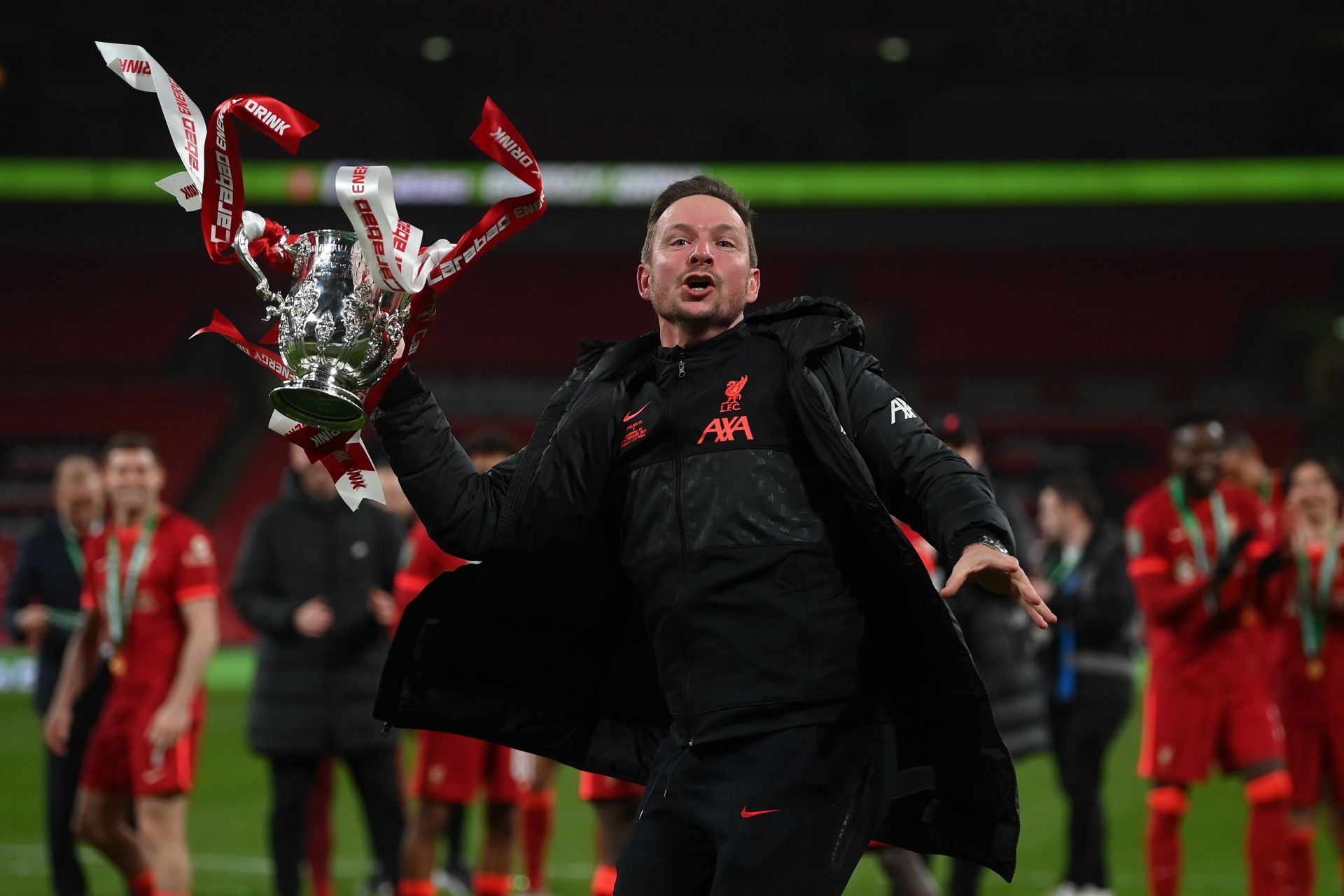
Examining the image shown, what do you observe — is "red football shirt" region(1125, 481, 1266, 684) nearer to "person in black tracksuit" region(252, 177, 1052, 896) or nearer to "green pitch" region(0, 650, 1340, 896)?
"green pitch" region(0, 650, 1340, 896)

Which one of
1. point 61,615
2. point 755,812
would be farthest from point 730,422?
point 61,615

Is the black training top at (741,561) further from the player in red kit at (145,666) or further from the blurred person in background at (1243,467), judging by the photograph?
the blurred person in background at (1243,467)

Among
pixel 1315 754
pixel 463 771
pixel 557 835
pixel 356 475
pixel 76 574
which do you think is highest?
pixel 356 475

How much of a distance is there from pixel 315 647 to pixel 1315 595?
4510 millimetres

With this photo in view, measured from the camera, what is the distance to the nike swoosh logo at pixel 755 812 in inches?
113

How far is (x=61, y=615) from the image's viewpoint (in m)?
7.66

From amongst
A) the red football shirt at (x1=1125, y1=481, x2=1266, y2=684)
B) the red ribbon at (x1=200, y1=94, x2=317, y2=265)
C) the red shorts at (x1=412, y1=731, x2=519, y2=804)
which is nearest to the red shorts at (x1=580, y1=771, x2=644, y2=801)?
the red shorts at (x1=412, y1=731, x2=519, y2=804)

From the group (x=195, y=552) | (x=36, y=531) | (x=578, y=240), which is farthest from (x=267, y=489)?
(x=195, y=552)

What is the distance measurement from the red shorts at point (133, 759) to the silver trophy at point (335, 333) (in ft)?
12.0

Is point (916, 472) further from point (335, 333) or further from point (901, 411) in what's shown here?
point (335, 333)

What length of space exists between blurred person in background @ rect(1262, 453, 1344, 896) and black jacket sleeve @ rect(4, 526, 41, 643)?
19.7 feet

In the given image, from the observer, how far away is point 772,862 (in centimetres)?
284

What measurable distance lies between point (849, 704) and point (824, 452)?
0.49 metres

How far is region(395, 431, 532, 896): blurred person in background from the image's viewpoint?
6559mm
